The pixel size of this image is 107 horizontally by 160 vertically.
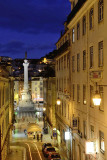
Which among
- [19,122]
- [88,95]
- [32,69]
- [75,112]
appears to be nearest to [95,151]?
[88,95]

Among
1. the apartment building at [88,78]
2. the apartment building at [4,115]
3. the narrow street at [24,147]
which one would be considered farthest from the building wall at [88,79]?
the narrow street at [24,147]

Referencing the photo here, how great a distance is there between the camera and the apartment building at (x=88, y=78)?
17.5m

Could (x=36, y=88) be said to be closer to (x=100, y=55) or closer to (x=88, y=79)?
(x=88, y=79)

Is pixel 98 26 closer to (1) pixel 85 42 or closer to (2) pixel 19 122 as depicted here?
(1) pixel 85 42

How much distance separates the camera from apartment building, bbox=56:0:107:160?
57.3 ft

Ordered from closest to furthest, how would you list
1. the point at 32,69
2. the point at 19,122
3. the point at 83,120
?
1. the point at 83,120
2. the point at 19,122
3. the point at 32,69

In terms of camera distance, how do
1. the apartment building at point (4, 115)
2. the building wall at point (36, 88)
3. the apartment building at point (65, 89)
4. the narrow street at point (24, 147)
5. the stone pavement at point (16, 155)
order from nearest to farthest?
1. the apartment building at point (4, 115)
2. the apartment building at point (65, 89)
3. the stone pavement at point (16, 155)
4. the narrow street at point (24, 147)
5. the building wall at point (36, 88)

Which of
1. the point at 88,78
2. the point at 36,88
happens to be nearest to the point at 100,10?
the point at 88,78

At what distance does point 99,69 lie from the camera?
1792 cm

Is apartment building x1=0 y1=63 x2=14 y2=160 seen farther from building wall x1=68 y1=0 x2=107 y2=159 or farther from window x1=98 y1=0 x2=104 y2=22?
window x1=98 y1=0 x2=104 y2=22

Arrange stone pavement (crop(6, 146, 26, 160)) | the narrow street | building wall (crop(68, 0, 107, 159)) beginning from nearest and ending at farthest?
1. building wall (crop(68, 0, 107, 159))
2. stone pavement (crop(6, 146, 26, 160))
3. the narrow street

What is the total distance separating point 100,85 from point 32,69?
182 m

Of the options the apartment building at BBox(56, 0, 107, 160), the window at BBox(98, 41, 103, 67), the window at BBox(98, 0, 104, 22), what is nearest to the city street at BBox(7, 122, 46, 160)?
the apartment building at BBox(56, 0, 107, 160)

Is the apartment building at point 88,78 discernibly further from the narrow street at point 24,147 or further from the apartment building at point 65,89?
the narrow street at point 24,147
